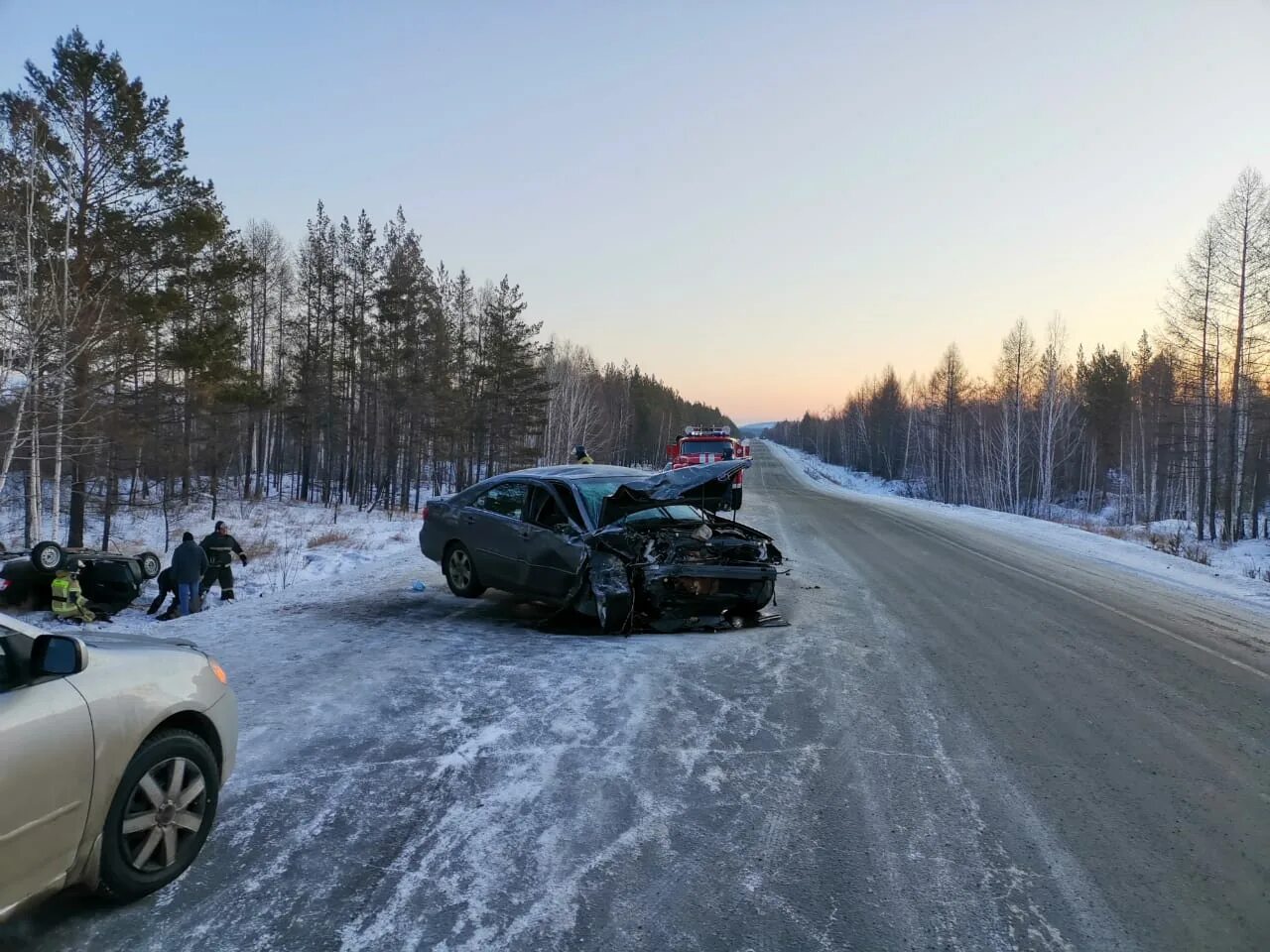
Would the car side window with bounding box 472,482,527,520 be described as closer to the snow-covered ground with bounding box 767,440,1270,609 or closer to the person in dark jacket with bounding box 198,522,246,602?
the person in dark jacket with bounding box 198,522,246,602

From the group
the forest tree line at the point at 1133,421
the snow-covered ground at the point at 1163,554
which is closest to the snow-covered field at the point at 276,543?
the snow-covered ground at the point at 1163,554

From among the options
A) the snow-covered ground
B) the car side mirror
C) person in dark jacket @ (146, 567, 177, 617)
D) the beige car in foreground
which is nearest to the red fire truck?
the snow-covered ground

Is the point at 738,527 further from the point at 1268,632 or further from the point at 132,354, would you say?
the point at 132,354

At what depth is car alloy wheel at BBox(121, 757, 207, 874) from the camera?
8.97ft

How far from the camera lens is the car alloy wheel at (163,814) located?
2734mm

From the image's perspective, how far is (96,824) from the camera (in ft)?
8.37

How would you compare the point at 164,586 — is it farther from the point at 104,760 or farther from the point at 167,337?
the point at 167,337

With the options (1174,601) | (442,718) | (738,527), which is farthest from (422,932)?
(1174,601)

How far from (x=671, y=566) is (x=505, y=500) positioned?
2.41 m

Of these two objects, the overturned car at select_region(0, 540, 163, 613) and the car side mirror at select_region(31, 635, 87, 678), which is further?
the overturned car at select_region(0, 540, 163, 613)

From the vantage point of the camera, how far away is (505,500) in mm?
→ 8391

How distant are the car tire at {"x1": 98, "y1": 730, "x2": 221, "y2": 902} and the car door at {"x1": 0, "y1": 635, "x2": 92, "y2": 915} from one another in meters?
0.19

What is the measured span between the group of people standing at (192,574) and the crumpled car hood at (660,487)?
6.38m

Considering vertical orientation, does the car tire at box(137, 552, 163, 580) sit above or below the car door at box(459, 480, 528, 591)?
below
